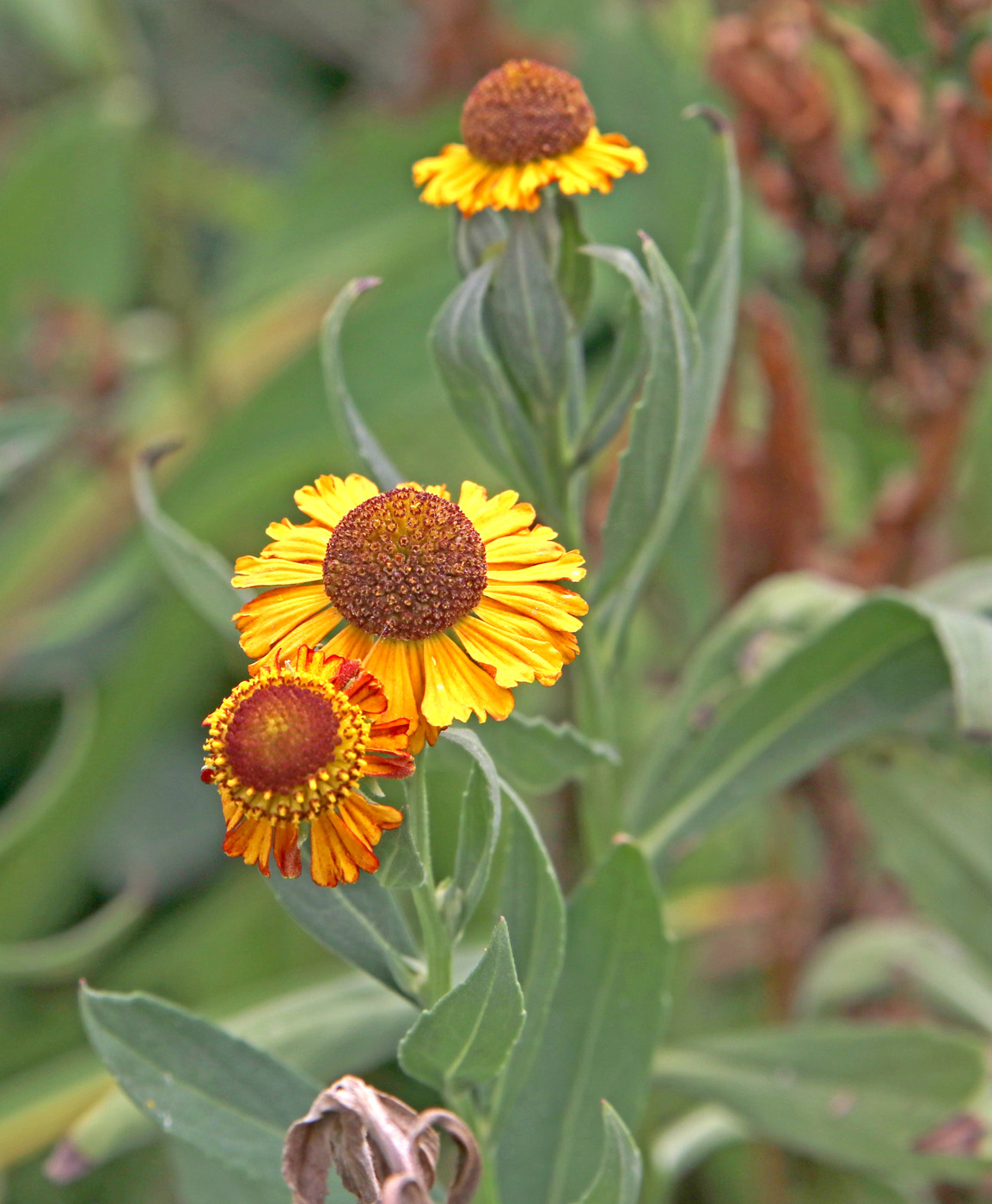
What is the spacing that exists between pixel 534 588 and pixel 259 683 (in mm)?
91

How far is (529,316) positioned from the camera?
0.50m

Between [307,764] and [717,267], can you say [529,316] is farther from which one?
[307,764]

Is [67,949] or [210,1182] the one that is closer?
[210,1182]

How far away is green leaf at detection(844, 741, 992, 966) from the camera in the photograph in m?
0.76

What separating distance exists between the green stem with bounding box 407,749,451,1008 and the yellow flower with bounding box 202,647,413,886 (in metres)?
0.03

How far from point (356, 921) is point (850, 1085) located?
1.14 feet

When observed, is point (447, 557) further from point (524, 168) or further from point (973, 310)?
point (973, 310)

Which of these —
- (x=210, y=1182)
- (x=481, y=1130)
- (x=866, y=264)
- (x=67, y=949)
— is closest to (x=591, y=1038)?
(x=481, y=1130)

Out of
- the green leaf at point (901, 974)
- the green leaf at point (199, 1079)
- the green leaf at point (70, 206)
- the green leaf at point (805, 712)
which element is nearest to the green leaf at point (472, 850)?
the green leaf at point (199, 1079)

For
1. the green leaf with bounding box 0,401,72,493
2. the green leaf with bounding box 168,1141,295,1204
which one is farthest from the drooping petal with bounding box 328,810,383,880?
the green leaf with bounding box 0,401,72,493

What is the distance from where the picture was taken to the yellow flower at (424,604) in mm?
386

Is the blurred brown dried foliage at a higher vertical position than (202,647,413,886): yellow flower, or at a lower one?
lower

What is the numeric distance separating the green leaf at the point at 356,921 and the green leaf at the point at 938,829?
0.40 metres

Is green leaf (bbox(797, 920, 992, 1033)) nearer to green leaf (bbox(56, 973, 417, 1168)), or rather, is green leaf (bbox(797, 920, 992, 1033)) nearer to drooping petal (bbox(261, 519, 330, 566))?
green leaf (bbox(56, 973, 417, 1168))
